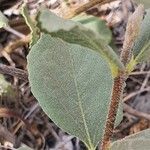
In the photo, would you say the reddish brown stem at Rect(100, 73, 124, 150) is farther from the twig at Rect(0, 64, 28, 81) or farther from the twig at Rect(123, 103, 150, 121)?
the twig at Rect(123, 103, 150, 121)

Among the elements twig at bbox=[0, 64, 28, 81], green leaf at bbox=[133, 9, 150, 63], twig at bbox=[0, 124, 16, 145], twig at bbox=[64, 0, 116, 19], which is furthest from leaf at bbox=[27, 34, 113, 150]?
twig at bbox=[64, 0, 116, 19]

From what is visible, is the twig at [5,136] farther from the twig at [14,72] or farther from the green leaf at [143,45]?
the green leaf at [143,45]

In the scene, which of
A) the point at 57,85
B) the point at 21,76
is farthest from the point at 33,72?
the point at 21,76

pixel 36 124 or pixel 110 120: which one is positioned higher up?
pixel 110 120

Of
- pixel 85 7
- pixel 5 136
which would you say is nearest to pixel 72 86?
pixel 5 136

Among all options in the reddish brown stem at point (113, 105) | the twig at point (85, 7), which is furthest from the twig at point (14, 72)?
the reddish brown stem at point (113, 105)

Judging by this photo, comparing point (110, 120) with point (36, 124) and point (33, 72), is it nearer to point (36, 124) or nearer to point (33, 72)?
point (33, 72)
